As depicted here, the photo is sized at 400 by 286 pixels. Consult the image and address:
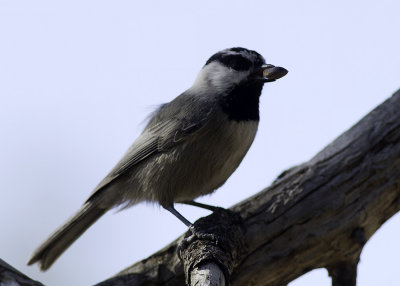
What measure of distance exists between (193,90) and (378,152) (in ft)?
5.04

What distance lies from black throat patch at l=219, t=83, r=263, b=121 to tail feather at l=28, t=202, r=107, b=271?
1.39 m

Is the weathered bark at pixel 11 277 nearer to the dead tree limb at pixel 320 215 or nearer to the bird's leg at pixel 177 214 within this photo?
the dead tree limb at pixel 320 215

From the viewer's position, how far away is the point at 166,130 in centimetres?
460

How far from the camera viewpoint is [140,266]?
4.03 meters

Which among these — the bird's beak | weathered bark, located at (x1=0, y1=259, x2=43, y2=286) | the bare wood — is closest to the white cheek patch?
the bird's beak

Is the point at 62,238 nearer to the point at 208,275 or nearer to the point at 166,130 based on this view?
the point at 166,130

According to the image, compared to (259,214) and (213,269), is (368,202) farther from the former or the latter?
(213,269)

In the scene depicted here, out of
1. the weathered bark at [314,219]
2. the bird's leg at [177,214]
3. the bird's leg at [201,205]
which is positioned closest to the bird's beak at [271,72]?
the weathered bark at [314,219]

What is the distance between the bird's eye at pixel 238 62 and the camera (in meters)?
4.64

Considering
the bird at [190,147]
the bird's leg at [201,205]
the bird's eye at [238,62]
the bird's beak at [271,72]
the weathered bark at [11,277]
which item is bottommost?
the weathered bark at [11,277]

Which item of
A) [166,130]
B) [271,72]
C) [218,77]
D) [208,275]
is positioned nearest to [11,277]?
[208,275]

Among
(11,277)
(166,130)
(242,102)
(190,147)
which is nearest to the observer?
(11,277)

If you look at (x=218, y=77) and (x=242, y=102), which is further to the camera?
(x=218, y=77)

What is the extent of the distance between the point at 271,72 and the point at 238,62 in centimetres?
35
